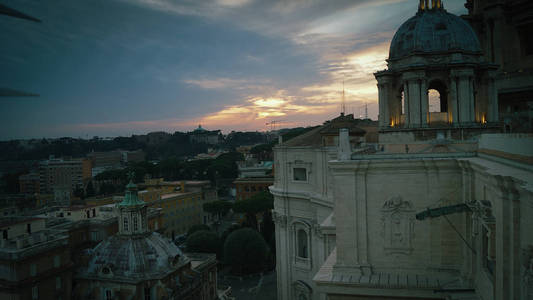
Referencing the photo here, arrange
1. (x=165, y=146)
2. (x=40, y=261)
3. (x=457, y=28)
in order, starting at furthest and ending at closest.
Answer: (x=165, y=146) < (x=40, y=261) < (x=457, y=28)

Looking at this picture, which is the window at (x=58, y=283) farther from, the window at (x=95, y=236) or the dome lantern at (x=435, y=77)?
the dome lantern at (x=435, y=77)

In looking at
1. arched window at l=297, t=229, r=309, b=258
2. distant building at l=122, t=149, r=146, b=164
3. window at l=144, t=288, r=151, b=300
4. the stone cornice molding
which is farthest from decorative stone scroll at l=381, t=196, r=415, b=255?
distant building at l=122, t=149, r=146, b=164

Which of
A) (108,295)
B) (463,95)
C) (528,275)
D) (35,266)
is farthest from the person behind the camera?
(108,295)

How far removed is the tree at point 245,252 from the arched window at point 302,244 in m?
13.7

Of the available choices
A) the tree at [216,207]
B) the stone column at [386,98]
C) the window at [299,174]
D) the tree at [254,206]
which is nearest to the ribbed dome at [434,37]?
the stone column at [386,98]

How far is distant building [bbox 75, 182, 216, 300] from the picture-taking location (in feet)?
79.0

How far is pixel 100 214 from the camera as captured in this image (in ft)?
121

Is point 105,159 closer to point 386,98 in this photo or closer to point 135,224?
point 135,224

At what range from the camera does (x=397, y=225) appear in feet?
38.2

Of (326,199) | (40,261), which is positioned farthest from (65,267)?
(326,199)

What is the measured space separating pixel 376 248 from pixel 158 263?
17.3 meters

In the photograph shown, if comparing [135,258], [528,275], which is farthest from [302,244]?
[528,275]

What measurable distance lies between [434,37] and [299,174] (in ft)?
35.2

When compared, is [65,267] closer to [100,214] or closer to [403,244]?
[100,214]
